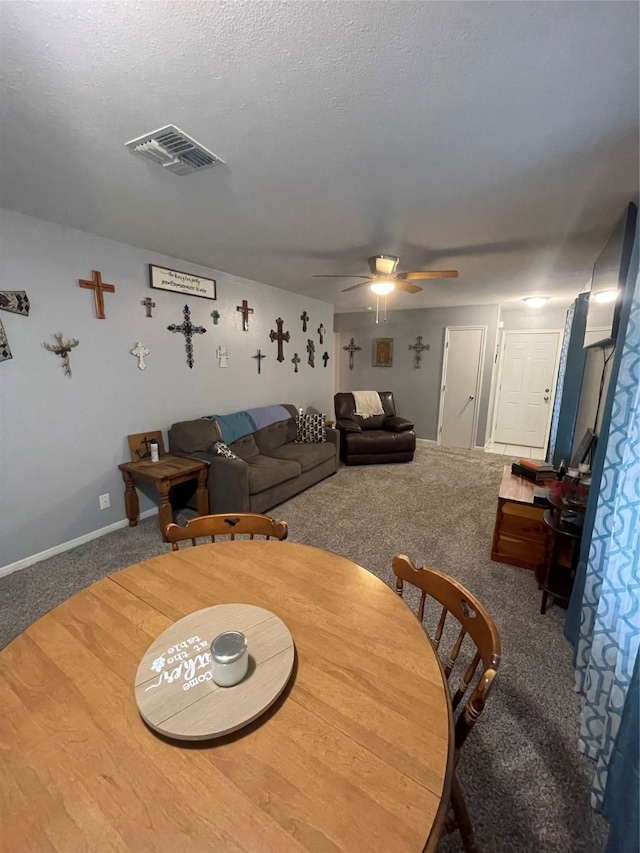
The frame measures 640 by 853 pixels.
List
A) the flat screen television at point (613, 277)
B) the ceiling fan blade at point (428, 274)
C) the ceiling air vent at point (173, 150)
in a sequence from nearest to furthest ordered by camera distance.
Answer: the ceiling air vent at point (173, 150), the flat screen television at point (613, 277), the ceiling fan blade at point (428, 274)

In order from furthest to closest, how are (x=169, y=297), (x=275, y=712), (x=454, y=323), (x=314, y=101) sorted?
1. (x=454, y=323)
2. (x=169, y=297)
3. (x=314, y=101)
4. (x=275, y=712)

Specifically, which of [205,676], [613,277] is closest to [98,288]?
[205,676]

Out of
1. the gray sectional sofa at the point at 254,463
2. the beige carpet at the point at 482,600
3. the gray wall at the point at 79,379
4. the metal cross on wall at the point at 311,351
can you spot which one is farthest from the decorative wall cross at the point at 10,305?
the metal cross on wall at the point at 311,351

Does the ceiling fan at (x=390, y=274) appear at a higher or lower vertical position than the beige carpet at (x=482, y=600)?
higher

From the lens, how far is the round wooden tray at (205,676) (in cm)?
74

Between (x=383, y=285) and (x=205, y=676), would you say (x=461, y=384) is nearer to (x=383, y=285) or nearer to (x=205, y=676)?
(x=383, y=285)

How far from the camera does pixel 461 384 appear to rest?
232 inches

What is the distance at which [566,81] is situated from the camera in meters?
1.15

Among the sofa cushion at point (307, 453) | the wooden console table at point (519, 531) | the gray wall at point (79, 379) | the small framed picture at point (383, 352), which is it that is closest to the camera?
the gray wall at point (79, 379)

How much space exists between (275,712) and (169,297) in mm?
3360

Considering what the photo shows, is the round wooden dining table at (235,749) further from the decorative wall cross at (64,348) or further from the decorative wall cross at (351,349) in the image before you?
the decorative wall cross at (351,349)

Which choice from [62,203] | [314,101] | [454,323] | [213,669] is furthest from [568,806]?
[454,323]

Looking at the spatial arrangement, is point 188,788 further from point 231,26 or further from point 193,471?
point 193,471

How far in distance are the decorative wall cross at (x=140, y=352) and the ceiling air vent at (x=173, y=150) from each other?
1.68 metres
